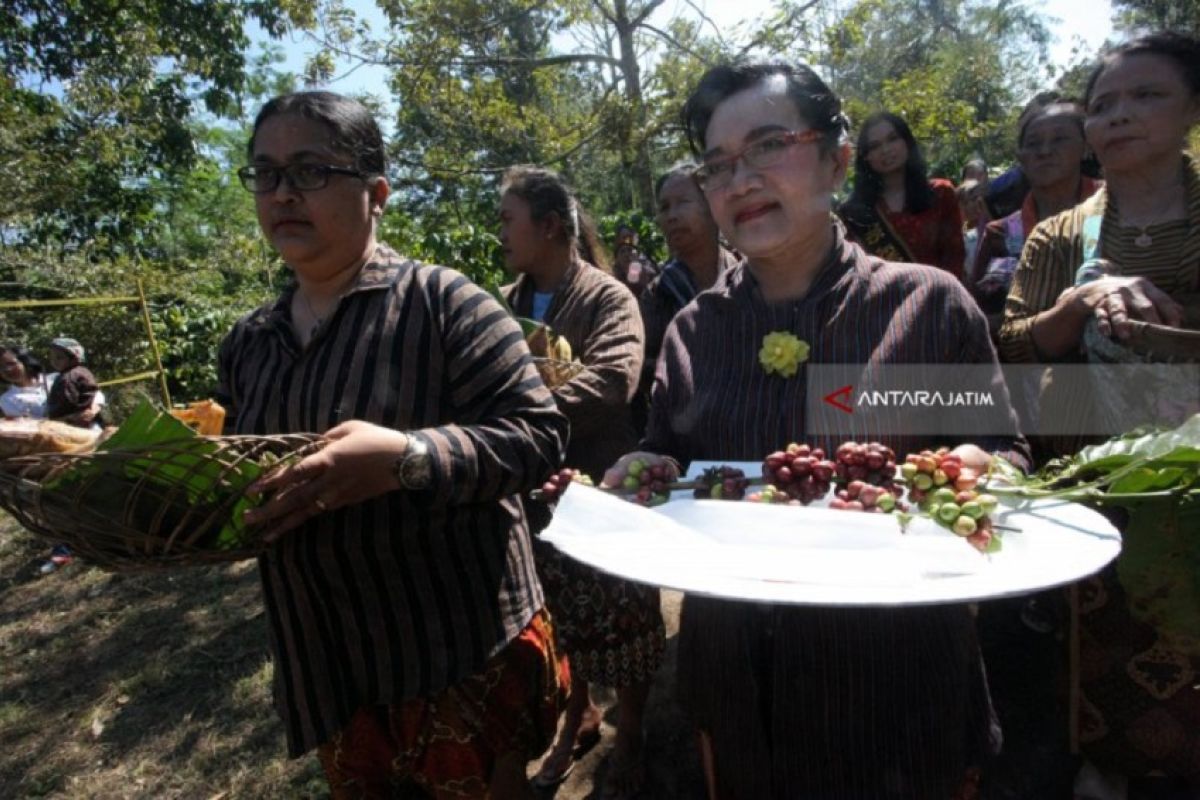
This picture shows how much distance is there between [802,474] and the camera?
3.94 ft

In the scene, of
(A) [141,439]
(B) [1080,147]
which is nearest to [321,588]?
(A) [141,439]

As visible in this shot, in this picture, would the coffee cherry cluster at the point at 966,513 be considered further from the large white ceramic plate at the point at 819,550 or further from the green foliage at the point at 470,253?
the green foliage at the point at 470,253

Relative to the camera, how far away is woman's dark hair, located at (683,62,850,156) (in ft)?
4.84

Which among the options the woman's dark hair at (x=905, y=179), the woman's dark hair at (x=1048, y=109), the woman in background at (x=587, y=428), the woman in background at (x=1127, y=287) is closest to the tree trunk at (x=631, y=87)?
the woman's dark hair at (x=905, y=179)

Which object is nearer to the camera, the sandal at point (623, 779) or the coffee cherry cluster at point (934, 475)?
the coffee cherry cluster at point (934, 475)

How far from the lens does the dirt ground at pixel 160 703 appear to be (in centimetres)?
289

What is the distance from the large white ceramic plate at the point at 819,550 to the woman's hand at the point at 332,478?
362 millimetres

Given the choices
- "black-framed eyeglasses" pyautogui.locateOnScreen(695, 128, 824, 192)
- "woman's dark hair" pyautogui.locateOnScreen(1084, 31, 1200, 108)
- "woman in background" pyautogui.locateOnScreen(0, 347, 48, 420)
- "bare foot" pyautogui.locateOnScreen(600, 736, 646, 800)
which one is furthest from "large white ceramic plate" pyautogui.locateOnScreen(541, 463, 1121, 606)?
"woman in background" pyautogui.locateOnScreen(0, 347, 48, 420)

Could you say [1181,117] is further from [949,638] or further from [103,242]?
[103,242]

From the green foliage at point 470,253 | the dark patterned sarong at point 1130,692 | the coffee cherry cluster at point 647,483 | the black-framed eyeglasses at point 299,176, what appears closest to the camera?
the coffee cherry cluster at point 647,483

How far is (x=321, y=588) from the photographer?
1.62 meters

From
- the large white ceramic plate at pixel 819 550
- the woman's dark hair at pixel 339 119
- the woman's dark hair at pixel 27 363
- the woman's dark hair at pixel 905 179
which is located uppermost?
the woman's dark hair at pixel 339 119

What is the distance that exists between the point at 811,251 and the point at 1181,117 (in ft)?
3.39

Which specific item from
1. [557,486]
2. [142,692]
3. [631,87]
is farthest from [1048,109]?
[631,87]
